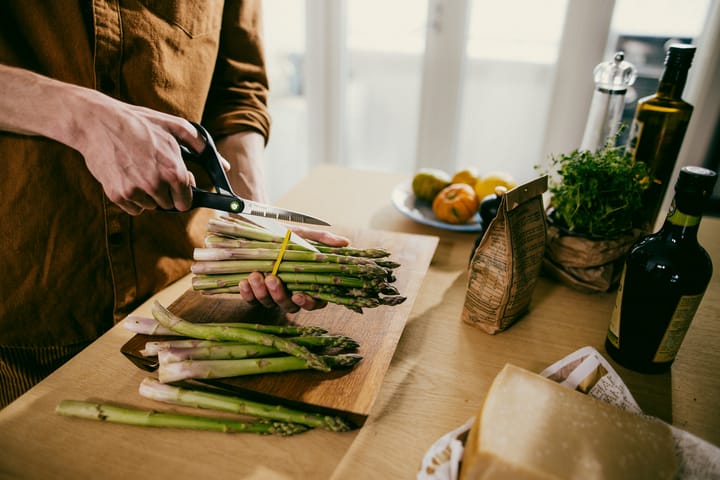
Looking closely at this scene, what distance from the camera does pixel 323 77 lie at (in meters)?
3.54

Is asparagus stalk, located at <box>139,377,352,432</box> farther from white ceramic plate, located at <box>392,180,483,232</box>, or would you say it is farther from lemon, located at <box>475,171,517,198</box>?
lemon, located at <box>475,171,517,198</box>

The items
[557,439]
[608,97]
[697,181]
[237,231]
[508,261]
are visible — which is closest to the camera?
[557,439]

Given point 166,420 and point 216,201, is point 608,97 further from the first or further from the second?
point 166,420

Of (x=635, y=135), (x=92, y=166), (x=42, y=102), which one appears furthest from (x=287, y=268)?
(x=635, y=135)

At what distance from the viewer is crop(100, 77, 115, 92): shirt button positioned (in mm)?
1118

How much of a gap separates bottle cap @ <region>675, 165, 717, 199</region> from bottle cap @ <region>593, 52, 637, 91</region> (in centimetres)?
66

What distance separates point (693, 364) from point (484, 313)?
0.49 metres

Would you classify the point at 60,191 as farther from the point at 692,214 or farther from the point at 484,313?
the point at 692,214

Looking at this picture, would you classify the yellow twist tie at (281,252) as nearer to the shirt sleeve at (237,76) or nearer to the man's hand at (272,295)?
the man's hand at (272,295)

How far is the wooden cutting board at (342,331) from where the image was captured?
90 cm

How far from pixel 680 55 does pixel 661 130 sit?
0.22 meters

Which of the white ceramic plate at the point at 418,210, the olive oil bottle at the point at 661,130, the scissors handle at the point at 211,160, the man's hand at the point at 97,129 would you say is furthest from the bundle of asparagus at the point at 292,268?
the olive oil bottle at the point at 661,130

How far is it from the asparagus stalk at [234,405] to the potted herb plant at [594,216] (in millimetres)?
793

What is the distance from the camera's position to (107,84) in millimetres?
1127
